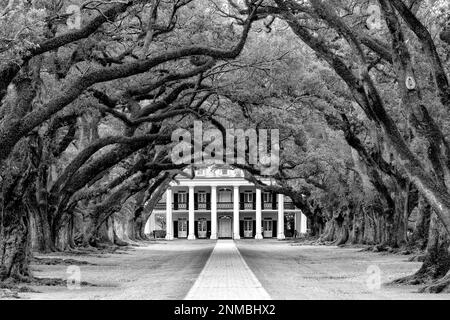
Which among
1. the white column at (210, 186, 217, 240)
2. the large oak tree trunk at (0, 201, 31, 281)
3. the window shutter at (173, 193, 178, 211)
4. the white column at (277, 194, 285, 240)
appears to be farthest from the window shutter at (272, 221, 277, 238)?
the large oak tree trunk at (0, 201, 31, 281)

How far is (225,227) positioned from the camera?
9956cm

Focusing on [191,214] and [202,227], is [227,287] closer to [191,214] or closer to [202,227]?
[191,214]

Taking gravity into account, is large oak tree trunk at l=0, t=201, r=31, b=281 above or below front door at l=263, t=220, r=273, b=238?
below

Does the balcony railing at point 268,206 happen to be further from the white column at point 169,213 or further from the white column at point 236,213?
the white column at point 169,213

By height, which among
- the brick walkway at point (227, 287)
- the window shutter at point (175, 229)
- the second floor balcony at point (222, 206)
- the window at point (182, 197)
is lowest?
the brick walkway at point (227, 287)

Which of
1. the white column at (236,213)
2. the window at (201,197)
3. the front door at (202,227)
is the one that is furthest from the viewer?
the window at (201,197)

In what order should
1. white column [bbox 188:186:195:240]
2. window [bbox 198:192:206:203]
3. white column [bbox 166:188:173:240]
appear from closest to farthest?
white column [bbox 188:186:195:240] → white column [bbox 166:188:173:240] → window [bbox 198:192:206:203]

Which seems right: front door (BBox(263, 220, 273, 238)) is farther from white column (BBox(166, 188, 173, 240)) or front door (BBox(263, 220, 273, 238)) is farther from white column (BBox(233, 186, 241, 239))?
white column (BBox(166, 188, 173, 240))

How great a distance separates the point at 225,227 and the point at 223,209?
8.51 feet

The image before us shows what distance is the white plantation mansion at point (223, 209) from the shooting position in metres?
96.7

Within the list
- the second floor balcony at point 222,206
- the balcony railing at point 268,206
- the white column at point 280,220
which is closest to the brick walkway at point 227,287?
the white column at point 280,220

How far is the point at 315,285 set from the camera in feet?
68.2

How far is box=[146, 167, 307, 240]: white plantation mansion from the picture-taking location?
9669cm
